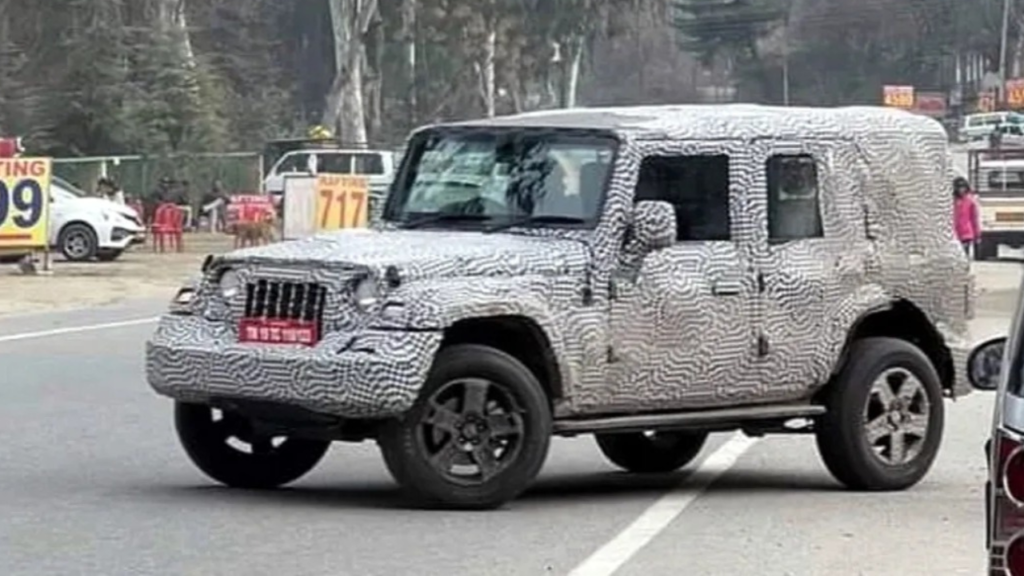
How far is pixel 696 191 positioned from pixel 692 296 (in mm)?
617

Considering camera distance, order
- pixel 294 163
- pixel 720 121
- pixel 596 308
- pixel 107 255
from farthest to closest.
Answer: pixel 294 163 → pixel 107 255 → pixel 720 121 → pixel 596 308

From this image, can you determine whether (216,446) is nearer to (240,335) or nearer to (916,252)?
(240,335)

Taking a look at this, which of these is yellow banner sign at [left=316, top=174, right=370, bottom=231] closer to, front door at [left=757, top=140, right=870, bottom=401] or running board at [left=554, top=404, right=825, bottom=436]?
front door at [left=757, top=140, right=870, bottom=401]

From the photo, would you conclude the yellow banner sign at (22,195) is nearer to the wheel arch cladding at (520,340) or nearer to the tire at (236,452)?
the tire at (236,452)

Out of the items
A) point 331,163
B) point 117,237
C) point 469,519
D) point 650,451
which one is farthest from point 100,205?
point 469,519

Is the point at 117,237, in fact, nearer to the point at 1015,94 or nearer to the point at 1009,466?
the point at 1009,466

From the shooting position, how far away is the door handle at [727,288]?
1346 cm

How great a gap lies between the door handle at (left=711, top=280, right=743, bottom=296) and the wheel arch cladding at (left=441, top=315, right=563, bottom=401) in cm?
103

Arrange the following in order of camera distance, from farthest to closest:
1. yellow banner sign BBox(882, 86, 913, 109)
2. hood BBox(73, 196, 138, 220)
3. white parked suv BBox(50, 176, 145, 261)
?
yellow banner sign BBox(882, 86, 913, 109) → hood BBox(73, 196, 138, 220) → white parked suv BBox(50, 176, 145, 261)

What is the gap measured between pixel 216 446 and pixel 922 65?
86967 mm

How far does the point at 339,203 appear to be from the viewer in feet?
134

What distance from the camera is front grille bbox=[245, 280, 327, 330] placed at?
41.3ft

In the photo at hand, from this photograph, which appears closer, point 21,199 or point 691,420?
point 691,420

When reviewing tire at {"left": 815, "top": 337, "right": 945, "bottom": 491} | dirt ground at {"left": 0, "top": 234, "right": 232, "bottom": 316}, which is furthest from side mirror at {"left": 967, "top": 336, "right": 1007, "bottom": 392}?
dirt ground at {"left": 0, "top": 234, "right": 232, "bottom": 316}
